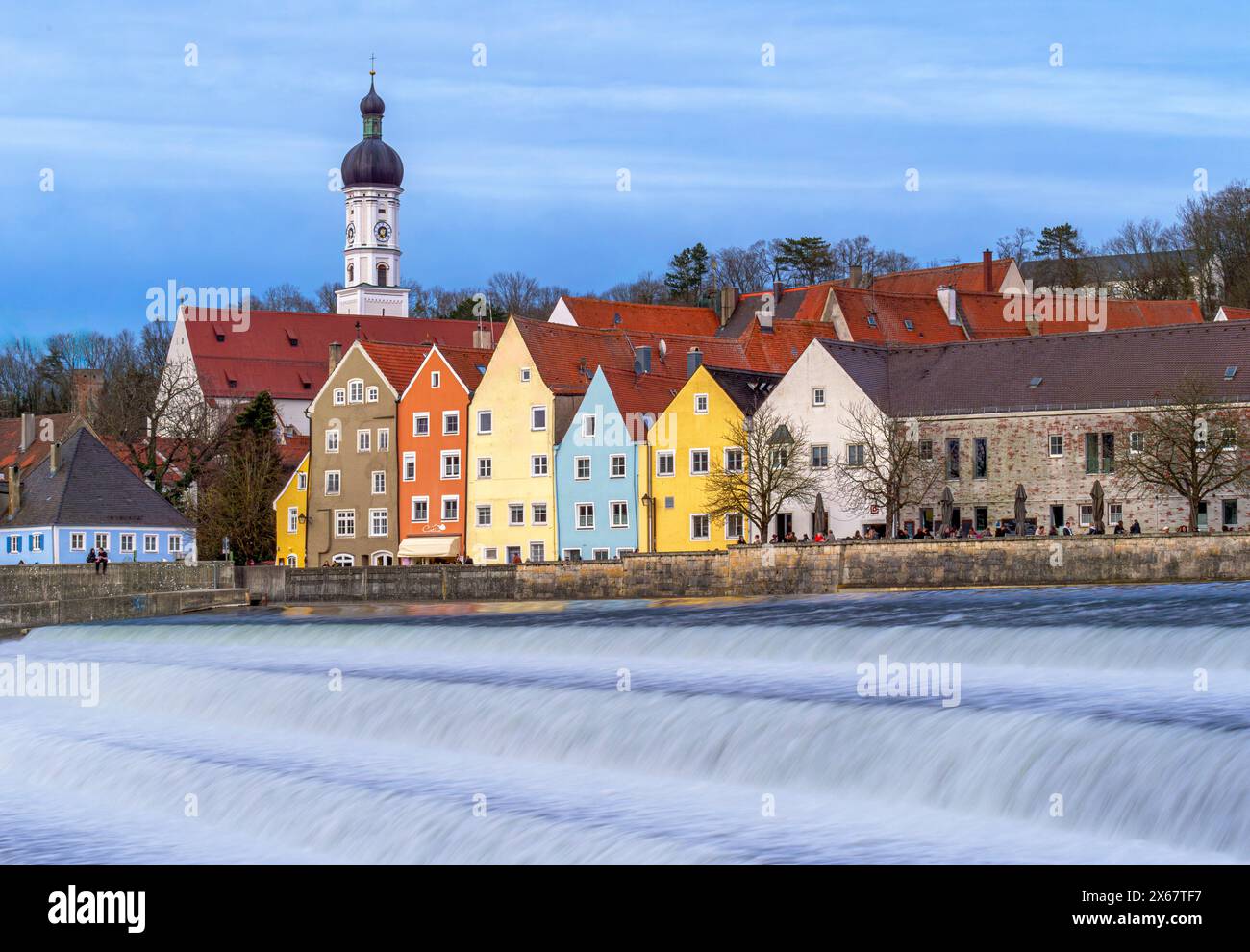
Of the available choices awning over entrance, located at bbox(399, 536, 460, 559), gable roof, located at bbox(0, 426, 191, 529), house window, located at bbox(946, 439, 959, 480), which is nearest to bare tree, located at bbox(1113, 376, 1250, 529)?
house window, located at bbox(946, 439, 959, 480)

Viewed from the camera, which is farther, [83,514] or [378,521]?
[378,521]

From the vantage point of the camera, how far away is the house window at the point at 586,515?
252 ft

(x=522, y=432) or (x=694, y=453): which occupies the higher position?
(x=522, y=432)

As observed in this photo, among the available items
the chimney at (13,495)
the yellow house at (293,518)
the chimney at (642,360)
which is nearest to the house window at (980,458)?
the chimney at (642,360)

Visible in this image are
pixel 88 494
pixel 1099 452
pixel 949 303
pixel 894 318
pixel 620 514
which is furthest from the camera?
pixel 949 303

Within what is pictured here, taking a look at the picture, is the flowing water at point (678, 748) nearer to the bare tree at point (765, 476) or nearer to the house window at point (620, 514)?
the bare tree at point (765, 476)

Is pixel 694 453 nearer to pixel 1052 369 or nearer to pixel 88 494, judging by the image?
pixel 1052 369

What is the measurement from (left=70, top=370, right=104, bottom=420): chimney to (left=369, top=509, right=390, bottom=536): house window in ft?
88.2

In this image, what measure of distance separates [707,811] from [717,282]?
126834 millimetres

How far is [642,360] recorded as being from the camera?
80.1 meters

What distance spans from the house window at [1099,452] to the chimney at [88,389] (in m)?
60.3

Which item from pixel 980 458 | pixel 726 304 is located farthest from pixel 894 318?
pixel 980 458

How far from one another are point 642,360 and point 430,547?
12.0 metres
